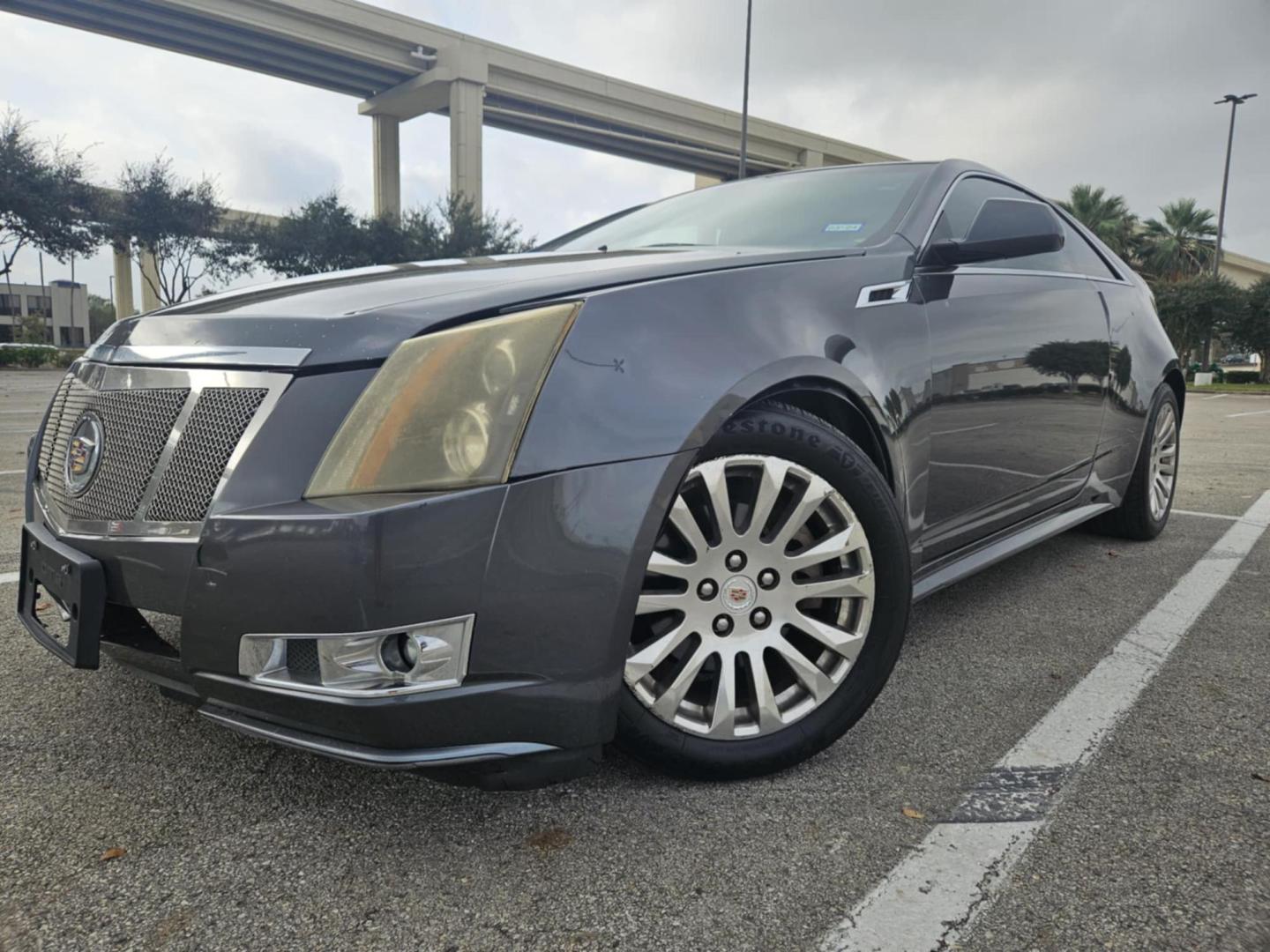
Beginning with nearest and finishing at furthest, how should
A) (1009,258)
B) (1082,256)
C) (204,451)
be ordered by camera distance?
1. (204,451)
2. (1009,258)
3. (1082,256)

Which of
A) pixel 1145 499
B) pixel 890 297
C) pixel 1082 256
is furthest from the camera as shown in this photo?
pixel 1145 499

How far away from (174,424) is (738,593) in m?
1.11

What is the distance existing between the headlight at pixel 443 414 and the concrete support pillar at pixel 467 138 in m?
40.1

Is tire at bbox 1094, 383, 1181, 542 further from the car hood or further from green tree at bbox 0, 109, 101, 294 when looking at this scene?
green tree at bbox 0, 109, 101, 294

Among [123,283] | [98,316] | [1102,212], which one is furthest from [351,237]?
[98,316]

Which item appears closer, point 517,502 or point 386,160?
point 517,502

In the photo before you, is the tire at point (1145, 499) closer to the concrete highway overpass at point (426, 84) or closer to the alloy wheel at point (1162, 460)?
the alloy wheel at point (1162, 460)

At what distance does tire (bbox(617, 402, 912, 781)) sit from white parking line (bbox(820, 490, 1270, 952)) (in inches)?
12.8

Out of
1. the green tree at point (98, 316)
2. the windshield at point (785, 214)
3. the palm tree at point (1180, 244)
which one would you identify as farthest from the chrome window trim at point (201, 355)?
the green tree at point (98, 316)

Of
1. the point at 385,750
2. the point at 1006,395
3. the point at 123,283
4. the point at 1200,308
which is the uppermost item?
the point at 123,283

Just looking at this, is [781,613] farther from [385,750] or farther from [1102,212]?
[1102,212]

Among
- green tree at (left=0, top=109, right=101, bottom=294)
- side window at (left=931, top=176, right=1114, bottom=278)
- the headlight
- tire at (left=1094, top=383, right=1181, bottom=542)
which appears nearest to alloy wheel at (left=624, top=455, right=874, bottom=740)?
the headlight

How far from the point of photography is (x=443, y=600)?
1494mm

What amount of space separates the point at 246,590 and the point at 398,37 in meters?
41.3
